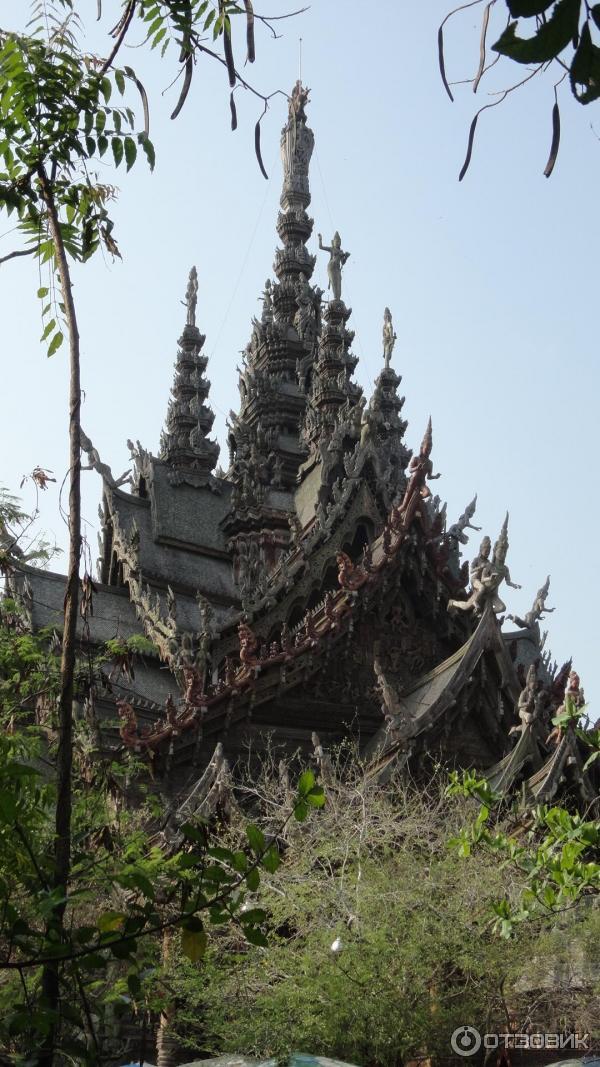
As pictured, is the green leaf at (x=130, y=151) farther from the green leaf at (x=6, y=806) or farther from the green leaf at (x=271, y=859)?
the green leaf at (x=271, y=859)

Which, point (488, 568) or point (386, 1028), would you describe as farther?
point (488, 568)

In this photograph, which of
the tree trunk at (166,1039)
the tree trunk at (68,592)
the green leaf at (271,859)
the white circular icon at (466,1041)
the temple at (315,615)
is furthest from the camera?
the temple at (315,615)

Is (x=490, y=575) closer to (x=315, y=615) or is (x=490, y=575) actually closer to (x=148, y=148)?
(x=315, y=615)

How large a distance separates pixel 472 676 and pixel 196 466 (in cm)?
1105

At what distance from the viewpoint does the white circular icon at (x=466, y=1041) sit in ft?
44.6

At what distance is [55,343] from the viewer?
24.8ft

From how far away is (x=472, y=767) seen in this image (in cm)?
1983

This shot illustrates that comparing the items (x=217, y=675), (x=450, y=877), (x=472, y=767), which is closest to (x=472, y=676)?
(x=472, y=767)

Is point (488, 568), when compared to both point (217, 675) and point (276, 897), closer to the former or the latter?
point (217, 675)

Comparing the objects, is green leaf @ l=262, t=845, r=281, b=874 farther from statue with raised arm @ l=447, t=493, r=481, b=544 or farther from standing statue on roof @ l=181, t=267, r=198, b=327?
standing statue on roof @ l=181, t=267, r=198, b=327

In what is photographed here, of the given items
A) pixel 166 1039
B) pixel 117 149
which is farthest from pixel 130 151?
pixel 166 1039

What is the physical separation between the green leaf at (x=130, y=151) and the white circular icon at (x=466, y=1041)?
9530mm

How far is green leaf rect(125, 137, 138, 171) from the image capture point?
7.11 meters

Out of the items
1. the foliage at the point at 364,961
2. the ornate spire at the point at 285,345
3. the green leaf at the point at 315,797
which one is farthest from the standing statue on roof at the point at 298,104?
the green leaf at the point at 315,797
